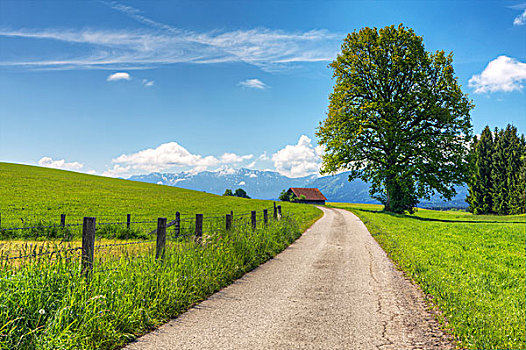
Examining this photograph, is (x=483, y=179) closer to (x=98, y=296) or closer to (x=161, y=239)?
(x=161, y=239)

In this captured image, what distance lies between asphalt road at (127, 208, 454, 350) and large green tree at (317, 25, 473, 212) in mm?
28224

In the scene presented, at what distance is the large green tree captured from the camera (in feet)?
116

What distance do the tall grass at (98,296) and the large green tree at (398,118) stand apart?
31.2 meters

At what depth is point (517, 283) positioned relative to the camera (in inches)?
360

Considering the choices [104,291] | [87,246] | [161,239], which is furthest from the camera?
[161,239]

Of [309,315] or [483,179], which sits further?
[483,179]

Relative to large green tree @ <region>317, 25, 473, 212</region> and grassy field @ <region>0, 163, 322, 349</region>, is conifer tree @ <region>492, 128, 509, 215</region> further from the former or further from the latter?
grassy field @ <region>0, 163, 322, 349</region>

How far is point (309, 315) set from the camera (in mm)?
6258

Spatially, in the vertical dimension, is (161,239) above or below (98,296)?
above

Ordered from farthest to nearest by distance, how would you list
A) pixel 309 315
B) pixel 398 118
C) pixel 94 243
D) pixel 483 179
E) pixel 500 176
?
pixel 483 179
pixel 500 176
pixel 398 118
pixel 94 243
pixel 309 315

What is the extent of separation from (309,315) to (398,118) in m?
33.8

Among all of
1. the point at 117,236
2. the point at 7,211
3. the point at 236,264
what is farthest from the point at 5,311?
the point at 7,211

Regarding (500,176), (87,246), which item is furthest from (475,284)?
(500,176)

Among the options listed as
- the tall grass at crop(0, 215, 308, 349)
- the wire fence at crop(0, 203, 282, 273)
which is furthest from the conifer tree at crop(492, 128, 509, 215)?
the tall grass at crop(0, 215, 308, 349)
